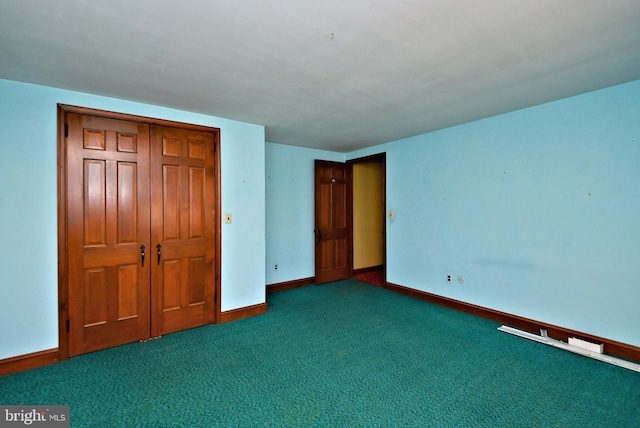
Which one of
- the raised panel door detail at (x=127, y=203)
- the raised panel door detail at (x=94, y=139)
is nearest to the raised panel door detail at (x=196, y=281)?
the raised panel door detail at (x=127, y=203)

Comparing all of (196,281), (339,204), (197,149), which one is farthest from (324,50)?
(339,204)

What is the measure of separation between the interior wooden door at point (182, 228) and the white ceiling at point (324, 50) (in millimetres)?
499

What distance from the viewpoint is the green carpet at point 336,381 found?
1961mm

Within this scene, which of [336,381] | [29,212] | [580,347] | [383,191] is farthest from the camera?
[383,191]

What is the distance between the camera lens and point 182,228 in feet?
11.0

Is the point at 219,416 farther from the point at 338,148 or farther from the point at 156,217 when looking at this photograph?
the point at 338,148

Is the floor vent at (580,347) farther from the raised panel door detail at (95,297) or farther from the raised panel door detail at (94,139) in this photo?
the raised panel door detail at (94,139)

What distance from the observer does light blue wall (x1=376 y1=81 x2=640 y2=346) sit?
2.69m

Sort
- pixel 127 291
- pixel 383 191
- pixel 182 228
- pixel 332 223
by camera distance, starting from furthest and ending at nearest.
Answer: pixel 332 223 < pixel 383 191 < pixel 182 228 < pixel 127 291

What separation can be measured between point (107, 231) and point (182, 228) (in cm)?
70

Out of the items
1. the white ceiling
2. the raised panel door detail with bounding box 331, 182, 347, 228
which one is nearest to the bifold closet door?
the white ceiling

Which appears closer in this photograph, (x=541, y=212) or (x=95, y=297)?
(x=95, y=297)

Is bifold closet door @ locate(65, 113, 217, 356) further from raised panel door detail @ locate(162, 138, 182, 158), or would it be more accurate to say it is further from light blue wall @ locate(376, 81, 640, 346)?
light blue wall @ locate(376, 81, 640, 346)

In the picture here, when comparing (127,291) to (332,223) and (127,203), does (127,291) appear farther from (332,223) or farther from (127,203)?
(332,223)
